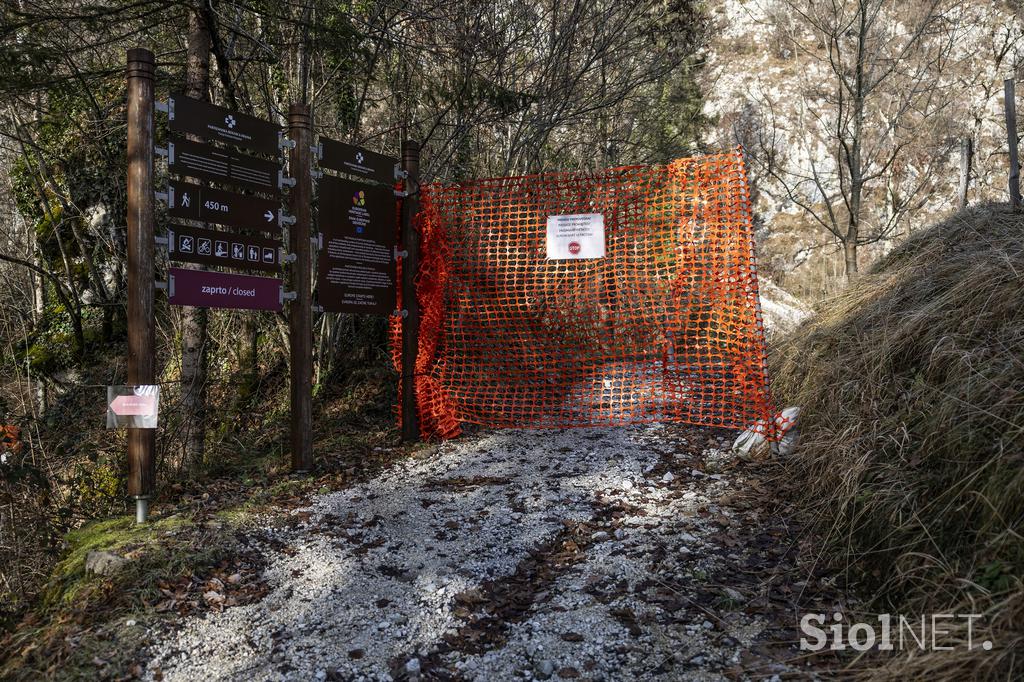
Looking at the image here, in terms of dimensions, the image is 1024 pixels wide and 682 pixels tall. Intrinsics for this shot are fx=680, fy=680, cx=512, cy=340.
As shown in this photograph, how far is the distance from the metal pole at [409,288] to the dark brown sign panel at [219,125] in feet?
4.65

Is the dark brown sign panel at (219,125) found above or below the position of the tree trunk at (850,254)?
above

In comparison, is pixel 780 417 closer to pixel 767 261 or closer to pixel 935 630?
pixel 935 630

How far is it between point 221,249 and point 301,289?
72 centimetres

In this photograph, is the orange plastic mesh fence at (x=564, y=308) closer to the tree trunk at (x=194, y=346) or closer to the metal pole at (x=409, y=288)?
the metal pole at (x=409, y=288)

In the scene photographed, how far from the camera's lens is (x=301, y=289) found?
18.6ft

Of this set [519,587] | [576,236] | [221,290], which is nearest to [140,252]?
[221,290]

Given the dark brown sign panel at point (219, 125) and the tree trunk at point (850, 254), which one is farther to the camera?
the tree trunk at point (850, 254)

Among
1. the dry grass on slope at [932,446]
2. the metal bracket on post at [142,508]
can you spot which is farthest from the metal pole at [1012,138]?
the metal bracket on post at [142,508]

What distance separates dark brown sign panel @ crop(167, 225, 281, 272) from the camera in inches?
195

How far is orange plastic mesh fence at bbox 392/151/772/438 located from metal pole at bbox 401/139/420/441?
168 mm

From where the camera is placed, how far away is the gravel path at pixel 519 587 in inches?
121

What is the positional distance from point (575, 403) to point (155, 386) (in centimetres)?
404

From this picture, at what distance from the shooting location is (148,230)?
4754 millimetres

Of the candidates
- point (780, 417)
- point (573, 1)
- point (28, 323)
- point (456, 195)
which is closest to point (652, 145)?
point (573, 1)
